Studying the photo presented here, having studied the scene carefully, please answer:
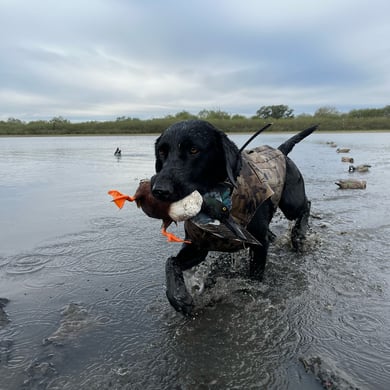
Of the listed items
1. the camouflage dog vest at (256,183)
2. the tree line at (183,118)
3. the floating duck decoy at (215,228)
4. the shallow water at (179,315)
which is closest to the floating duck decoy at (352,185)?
the shallow water at (179,315)

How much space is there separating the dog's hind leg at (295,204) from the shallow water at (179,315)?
240 millimetres

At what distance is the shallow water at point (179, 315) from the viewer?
109 inches

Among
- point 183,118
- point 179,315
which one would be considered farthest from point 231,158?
point 183,118

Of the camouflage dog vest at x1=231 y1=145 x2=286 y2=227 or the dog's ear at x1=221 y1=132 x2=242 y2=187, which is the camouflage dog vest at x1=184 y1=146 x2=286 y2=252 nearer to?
the camouflage dog vest at x1=231 y1=145 x2=286 y2=227

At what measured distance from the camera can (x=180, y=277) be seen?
136 inches

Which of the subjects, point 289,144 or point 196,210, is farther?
point 289,144

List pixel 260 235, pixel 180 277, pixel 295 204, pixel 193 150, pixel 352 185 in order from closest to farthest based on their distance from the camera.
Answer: pixel 193 150 < pixel 180 277 < pixel 260 235 < pixel 295 204 < pixel 352 185

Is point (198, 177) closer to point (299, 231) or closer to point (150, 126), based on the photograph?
point (299, 231)

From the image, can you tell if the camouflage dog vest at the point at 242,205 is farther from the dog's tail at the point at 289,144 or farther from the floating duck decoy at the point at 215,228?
the dog's tail at the point at 289,144

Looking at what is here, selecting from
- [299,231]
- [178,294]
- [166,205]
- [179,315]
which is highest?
[166,205]

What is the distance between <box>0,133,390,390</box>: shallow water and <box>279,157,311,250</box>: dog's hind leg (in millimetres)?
240

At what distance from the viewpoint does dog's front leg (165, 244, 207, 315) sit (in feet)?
10.8

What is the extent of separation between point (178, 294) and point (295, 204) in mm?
2424

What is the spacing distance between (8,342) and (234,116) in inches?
2927
